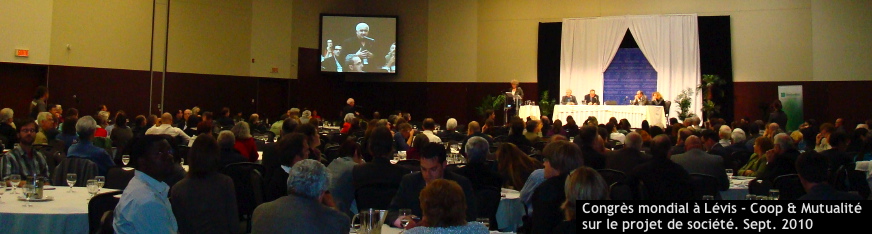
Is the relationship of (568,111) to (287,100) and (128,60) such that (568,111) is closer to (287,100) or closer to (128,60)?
(287,100)

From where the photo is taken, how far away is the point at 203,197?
13.9ft

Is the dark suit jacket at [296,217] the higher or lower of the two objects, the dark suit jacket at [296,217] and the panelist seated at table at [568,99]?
the lower

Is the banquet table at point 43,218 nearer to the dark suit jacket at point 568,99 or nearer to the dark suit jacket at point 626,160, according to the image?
the dark suit jacket at point 626,160

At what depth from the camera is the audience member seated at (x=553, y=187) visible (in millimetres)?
4484

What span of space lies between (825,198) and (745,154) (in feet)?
14.7

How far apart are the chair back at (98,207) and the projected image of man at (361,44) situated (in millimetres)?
17161

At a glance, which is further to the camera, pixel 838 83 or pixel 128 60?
pixel 838 83

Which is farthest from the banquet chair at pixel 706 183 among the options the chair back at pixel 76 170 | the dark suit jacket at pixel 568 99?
the dark suit jacket at pixel 568 99

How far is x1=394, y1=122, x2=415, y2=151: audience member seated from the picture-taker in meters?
9.75

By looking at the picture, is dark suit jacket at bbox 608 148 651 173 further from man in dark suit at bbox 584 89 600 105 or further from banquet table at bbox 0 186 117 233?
man in dark suit at bbox 584 89 600 105

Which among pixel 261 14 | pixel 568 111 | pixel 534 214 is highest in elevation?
pixel 261 14

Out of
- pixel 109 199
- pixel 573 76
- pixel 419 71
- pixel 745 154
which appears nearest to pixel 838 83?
pixel 573 76

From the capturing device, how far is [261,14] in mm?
20078

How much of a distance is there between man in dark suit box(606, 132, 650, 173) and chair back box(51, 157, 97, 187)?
418 centimetres
